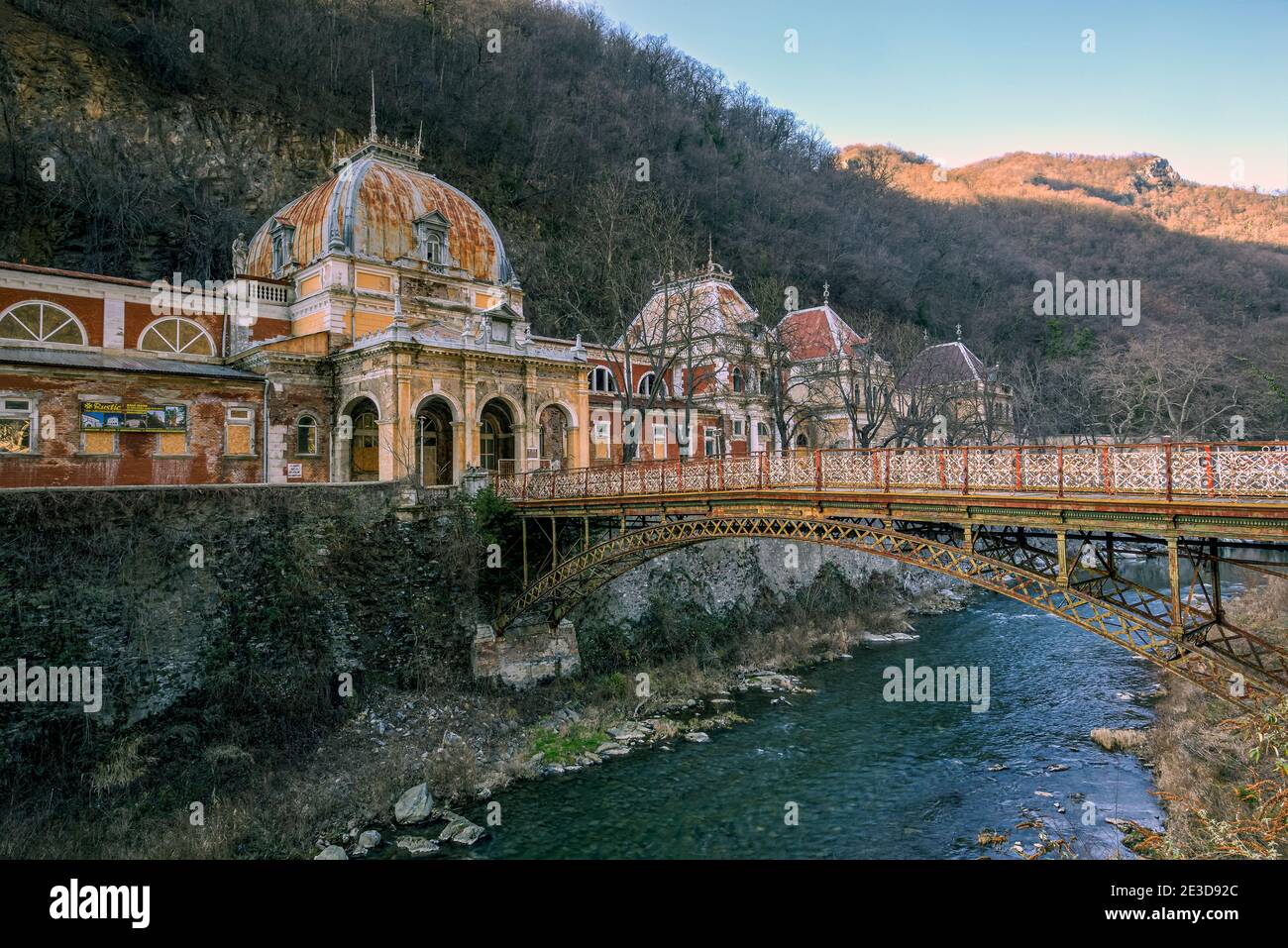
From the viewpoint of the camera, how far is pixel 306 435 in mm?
23000

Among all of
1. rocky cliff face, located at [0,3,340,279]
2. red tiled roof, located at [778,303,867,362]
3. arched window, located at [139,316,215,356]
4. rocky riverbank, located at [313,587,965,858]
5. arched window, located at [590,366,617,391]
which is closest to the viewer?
rocky riverbank, located at [313,587,965,858]

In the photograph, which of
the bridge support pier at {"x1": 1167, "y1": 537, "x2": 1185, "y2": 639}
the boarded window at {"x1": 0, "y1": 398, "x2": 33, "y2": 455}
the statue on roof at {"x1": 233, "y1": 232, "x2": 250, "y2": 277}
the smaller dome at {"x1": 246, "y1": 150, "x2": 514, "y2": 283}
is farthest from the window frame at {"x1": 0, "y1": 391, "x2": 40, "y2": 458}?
the bridge support pier at {"x1": 1167, "y1": 537, "x2": 1185, "y2": 639}

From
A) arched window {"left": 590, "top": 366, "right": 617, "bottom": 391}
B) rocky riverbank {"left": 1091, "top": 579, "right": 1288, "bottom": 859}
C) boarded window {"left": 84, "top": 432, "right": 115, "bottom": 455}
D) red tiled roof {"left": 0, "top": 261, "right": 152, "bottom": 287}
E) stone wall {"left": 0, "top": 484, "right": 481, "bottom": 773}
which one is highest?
red tiled roof {"left": 0, "top": 261, "right": 152, "bottom": 287}

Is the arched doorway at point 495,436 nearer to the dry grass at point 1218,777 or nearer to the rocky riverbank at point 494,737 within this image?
the rocky riverbank at point 494,737

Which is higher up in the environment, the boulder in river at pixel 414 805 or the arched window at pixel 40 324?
the arched window at pixel 40 324

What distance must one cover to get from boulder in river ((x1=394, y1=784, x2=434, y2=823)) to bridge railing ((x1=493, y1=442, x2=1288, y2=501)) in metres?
7.41

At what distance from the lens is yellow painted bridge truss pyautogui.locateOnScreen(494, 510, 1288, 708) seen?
29.4 feet

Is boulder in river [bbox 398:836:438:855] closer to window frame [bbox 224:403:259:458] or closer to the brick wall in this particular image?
the brick wall

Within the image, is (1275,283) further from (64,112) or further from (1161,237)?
(64,112)

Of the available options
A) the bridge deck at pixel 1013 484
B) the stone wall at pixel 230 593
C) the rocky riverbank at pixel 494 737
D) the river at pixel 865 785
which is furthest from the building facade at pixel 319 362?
the river at pixel 865 785

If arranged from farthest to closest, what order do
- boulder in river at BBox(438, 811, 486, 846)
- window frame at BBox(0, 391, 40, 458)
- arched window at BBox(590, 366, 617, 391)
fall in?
arched window at BBox(590, 366, 617, 391), window frame at BBox(0, 391, 40, 458), boulder in river at BBox(438, 811, 486, 846)

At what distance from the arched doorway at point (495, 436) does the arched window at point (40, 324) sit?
12.3 m

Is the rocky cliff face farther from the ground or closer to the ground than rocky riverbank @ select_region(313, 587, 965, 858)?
farther from the ground

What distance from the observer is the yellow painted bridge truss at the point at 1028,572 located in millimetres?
8961
